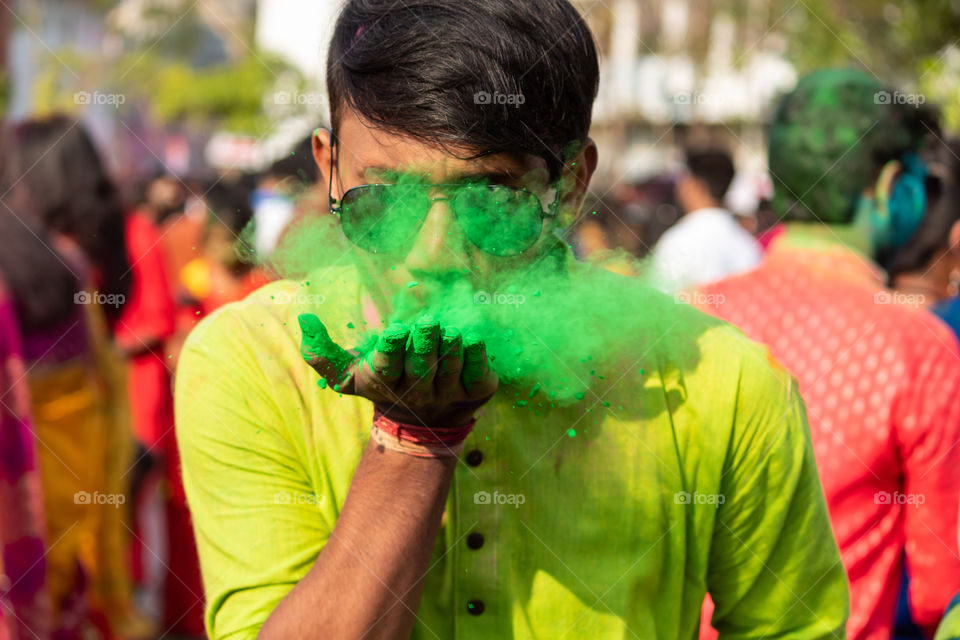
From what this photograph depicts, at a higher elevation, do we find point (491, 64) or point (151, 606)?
point (491, 64)

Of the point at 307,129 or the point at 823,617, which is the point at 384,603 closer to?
the point at 823,617

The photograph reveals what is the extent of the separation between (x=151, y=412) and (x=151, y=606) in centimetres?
131

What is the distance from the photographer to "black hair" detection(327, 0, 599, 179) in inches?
54.3

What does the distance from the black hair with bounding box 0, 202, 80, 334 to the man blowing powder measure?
7.87 feet

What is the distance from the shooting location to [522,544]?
58.0 inches

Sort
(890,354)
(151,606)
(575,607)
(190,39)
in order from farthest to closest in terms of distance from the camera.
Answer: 1. (190,39)
2. (151,606)
3. (890,354)
4. (575,607)

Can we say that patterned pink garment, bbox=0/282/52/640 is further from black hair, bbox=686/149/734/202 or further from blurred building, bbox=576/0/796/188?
blurred building, bbox=576/0/796/188

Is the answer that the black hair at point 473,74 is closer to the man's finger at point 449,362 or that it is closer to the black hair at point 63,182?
the man's finger at point 449,362

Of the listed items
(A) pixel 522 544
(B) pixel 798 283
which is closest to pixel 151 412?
(B) pixel 798 283

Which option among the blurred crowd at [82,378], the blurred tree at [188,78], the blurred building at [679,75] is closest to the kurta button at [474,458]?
the blurred crowd at [82,378]

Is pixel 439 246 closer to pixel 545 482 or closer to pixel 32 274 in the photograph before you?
pixel 545 482

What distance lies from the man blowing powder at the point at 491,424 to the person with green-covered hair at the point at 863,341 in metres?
0.86

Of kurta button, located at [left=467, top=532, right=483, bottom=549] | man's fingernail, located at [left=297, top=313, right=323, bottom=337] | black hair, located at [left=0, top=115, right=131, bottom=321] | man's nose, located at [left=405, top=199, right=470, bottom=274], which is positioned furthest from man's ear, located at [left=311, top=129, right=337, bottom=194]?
black hair, located at [left=0, top=115, right=131, bottom=321]

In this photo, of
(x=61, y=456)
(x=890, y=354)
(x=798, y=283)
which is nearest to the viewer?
(x=890, y=354)
